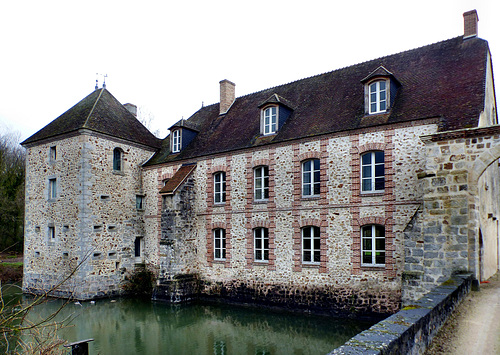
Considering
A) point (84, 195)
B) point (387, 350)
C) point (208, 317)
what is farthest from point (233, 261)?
point (387, 350)

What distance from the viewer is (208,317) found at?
13.3m

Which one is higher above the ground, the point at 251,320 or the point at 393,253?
the point at 393,253

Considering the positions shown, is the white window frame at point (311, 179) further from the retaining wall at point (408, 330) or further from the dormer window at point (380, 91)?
the retaining wall at point (408, 330)

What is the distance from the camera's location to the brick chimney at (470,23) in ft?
42.4

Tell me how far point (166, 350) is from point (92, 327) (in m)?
3.76

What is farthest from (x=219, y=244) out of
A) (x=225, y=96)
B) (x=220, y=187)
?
(x=225, y=96)

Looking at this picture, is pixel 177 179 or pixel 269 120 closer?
pixel 269 120

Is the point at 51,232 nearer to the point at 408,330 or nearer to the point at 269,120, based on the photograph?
the point at 269,120

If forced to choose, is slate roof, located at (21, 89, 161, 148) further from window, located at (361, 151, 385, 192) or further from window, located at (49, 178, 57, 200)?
window, located at (361, 151, 385, 192)

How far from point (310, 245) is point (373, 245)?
219 cm

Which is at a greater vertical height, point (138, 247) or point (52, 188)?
point (52, 188)

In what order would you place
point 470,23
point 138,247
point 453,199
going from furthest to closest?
point 138,247 < point 470,23 < point 453,199

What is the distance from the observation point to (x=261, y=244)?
14.5 metres

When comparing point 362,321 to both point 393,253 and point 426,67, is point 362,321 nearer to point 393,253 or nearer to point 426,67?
point 393,253
